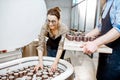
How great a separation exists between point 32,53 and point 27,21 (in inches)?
142

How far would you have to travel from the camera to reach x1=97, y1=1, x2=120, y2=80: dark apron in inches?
57.8

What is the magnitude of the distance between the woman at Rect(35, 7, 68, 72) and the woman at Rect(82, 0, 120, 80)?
3.19ft

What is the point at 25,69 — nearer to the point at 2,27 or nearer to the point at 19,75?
the point at 19,75

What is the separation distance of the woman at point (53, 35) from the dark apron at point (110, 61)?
3.14 ft

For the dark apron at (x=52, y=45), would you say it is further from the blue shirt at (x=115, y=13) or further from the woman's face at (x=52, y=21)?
the blue shirt at (x=115, y=13)

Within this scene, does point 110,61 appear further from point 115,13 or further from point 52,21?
point 52,21

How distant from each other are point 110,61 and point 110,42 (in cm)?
17

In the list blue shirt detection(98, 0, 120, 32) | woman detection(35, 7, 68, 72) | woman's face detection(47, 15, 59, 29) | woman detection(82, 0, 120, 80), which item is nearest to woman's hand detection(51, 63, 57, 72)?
woman detection(35, 7, 68, 72)

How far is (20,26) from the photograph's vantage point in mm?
1093

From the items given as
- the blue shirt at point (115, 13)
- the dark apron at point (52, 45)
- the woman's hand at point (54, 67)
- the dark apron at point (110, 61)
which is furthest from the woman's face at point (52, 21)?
the blue shirt at point (115, 13)

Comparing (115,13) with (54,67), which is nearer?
(115,13)

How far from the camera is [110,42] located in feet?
4.81

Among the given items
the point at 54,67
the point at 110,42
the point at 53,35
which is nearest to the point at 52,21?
the point at 53,35

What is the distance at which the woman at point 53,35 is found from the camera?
2.56 metres
